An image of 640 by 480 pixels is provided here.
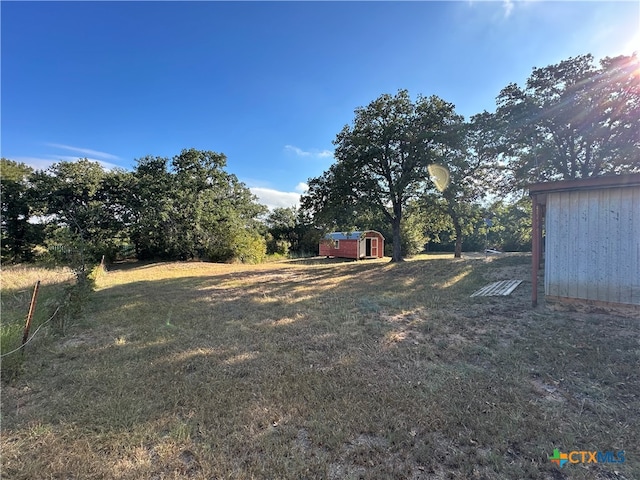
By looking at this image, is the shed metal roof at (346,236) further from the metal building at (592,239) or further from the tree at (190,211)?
the metal building at (592,239)

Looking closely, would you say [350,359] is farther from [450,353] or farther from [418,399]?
[450,353]

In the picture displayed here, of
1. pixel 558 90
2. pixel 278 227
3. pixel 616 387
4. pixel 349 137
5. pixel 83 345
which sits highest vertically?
pixel 558 90

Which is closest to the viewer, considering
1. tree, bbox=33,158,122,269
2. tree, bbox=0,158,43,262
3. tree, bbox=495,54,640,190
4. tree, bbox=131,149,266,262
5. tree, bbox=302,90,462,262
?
tree, bbox=495,54,640,190

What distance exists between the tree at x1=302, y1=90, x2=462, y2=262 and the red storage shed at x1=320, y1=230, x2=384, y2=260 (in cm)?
665

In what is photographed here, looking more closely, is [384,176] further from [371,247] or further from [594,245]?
[594,245]

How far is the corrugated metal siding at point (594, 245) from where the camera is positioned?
4.27 m

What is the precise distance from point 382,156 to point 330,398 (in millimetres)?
12169

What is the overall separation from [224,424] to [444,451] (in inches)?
60.2

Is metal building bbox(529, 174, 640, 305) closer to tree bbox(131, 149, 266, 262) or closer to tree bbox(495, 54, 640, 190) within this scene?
tree bbox(495, 54, 640, 190)

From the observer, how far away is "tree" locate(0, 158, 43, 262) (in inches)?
583

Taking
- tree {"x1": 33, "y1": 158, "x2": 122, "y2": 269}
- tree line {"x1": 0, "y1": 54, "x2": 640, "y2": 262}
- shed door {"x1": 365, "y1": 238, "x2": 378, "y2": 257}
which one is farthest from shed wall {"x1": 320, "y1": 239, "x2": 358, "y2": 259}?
tree {"x1": 33, "y1": 158, "x2": 122, "y2": 269}

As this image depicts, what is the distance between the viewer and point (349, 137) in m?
13.4

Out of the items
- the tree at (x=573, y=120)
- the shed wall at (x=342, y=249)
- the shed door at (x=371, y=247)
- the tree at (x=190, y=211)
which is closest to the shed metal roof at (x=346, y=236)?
the shed wall at (x=342, y=249)

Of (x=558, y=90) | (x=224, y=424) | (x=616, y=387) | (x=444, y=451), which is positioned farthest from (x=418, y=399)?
(x=558, y=90)
